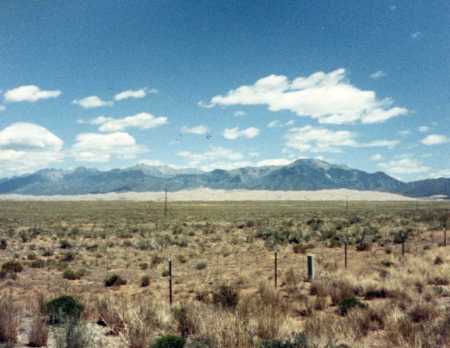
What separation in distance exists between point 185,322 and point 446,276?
10222 mm

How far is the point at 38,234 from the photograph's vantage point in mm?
39000

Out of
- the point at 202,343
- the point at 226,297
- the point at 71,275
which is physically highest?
the point at 202,343

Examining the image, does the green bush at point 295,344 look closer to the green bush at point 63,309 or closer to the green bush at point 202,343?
the green bush at point 202,343

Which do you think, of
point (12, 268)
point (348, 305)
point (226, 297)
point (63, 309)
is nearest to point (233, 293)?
point (226, 297)

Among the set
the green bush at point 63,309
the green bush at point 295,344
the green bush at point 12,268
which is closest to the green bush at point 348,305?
the green bush at point 295,344

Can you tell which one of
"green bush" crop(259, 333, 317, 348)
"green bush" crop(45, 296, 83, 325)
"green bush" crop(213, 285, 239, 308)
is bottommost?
"green bush" crop(213, 285, 239, 308)

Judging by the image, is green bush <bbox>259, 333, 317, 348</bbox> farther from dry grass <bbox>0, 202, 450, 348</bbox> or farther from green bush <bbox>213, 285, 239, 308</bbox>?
green bush <bbox>213, 285, 239, 308</bbox>

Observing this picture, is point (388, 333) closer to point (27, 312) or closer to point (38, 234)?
point (27, 312)

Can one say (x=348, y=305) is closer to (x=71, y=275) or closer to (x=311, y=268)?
(x=311, y=268)

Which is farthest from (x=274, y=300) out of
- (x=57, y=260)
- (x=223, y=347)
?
(x=57, y=260)

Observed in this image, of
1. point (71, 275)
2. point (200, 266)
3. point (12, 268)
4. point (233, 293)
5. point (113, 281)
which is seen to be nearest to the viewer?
point (233, 293)

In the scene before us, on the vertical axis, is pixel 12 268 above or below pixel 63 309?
below

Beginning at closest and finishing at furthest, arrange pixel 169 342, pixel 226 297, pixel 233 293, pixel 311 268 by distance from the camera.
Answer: pixel 169 342 < pixel 226 297 < pixel 233 293 < pixel 311 268

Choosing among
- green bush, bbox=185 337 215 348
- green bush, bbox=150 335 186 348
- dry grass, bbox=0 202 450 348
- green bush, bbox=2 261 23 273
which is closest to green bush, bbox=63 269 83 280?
dry grass, bbox=0 202 450 348
